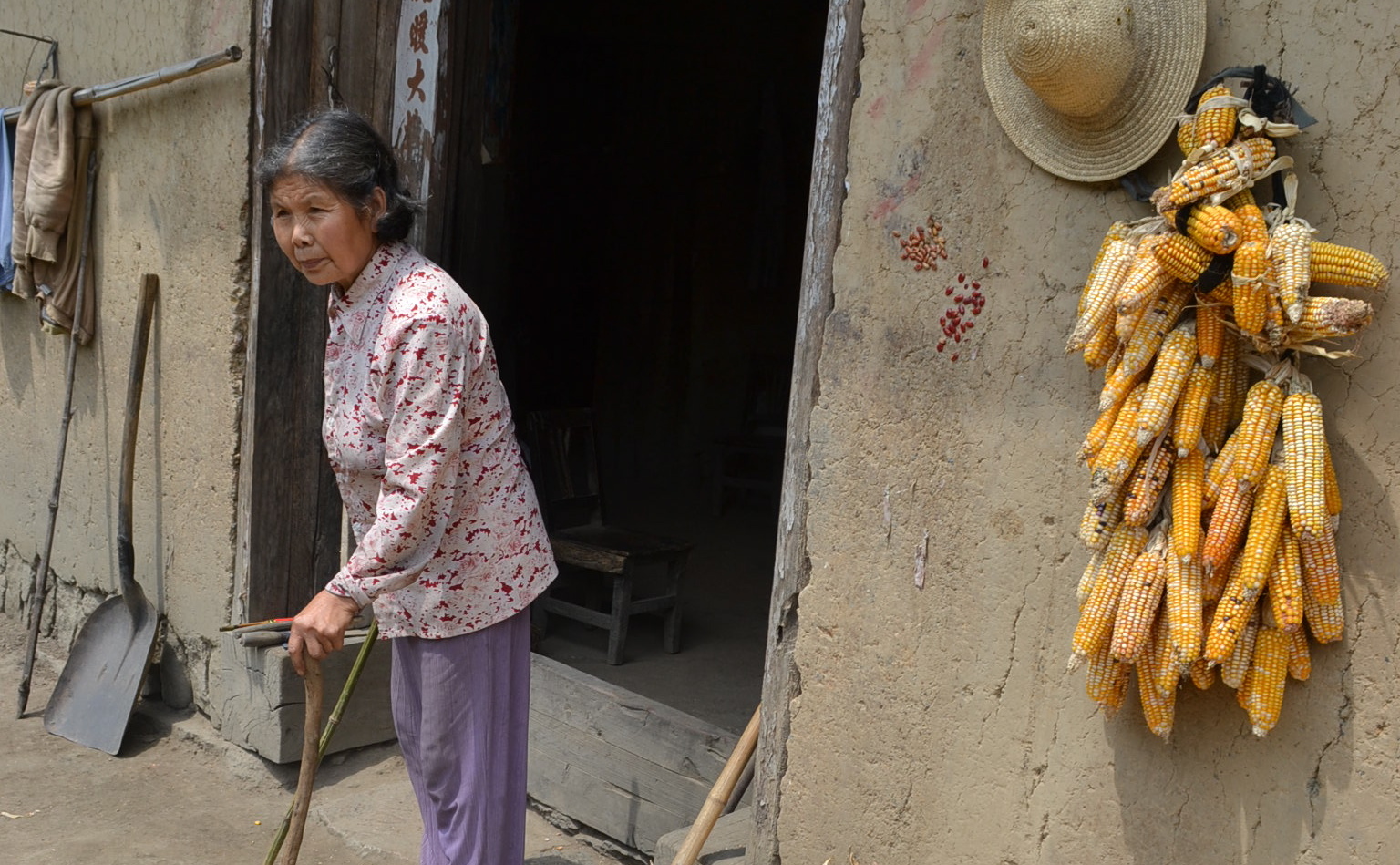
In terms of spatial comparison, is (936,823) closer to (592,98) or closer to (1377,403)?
(1377,403)

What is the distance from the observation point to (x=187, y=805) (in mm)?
3914

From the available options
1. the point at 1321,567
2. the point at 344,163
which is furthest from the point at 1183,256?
the point at 344,163

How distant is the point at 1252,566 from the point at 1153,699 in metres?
0.33

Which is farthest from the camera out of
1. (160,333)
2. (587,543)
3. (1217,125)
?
(587,543)

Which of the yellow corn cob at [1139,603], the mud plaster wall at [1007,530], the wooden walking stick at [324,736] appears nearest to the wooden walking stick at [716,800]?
the mud plaster wall at [1007,530]

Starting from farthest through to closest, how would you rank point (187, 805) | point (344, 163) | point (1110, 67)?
point (187, 805)
point (344, 163)
point (1110, 67)

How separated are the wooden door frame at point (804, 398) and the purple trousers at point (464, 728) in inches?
23.0

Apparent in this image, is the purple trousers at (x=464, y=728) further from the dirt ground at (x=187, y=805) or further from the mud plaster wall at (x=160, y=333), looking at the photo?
the mud plaster wall at (x=160, y=333)

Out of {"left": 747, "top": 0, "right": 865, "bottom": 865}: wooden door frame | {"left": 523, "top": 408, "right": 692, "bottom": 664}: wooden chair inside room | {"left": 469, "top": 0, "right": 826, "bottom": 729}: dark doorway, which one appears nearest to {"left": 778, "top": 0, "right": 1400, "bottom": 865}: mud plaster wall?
{"left": 747, "top": 0, "right": 865, "bottom": 865}: wooden door frame

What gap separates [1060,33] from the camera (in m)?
1.93

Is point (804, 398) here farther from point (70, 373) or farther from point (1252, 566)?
point (70, 373)

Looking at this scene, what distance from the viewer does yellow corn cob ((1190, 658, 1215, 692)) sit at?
1.87 metres

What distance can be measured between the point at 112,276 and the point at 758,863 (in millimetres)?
3542

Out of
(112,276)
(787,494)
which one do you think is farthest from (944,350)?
(112,276)
